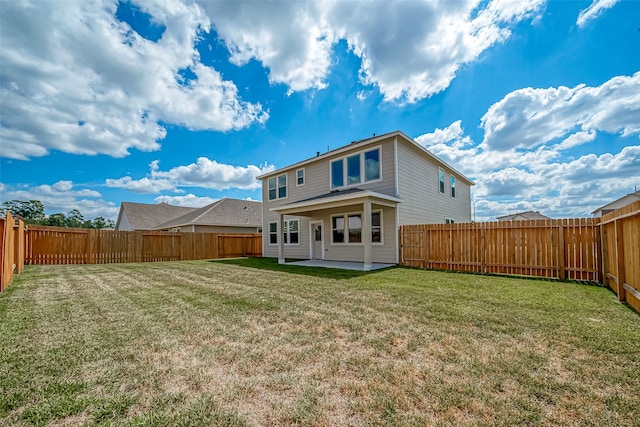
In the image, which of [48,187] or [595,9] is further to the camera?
[48,187]

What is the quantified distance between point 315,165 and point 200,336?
38.5ft

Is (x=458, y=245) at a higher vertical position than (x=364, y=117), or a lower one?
lower

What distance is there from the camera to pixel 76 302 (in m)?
5.31

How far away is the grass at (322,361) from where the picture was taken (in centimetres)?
191

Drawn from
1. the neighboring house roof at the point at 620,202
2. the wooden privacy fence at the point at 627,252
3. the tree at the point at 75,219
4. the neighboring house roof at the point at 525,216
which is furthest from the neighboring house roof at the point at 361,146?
the tree at the point at 75,219

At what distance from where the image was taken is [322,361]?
8.95 feet

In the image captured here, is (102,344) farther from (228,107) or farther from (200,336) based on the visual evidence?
(228,107)

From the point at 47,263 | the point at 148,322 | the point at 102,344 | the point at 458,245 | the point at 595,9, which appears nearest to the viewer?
the point at 102,344

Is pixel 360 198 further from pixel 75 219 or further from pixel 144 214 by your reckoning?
pixel 75 219

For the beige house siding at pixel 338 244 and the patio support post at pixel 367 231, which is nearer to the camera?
the patio support post at pixel 367 231

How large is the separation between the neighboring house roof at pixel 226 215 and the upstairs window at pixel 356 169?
1273 centimetres

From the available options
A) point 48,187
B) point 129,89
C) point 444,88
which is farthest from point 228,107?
point 48,187

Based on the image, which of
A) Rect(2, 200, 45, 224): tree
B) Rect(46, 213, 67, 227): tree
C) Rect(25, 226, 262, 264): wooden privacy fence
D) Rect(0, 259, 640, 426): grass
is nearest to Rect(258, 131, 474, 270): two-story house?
Rect(25, 226, 262, 264): wooden privacy fence

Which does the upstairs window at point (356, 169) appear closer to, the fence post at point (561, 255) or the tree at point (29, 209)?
the fence post at point (561, 255)
